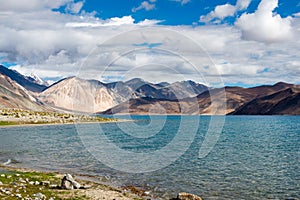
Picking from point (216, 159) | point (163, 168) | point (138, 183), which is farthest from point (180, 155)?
point (138, 183)

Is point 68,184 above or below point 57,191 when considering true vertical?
above

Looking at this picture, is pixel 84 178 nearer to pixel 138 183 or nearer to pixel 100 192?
pixel 138 183

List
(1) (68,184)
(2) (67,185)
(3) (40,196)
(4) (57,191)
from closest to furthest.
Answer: (3) (40,196) < (4) (57,191) < (2) (67,185) < (1) (68,184)

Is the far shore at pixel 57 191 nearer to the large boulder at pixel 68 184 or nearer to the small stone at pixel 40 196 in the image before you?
the small stone at pixel 40 196

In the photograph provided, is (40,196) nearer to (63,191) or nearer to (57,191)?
(57,191)

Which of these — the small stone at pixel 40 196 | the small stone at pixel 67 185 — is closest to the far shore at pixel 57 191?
the small stone at pixel 40 196

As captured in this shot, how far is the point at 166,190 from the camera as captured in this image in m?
41.9

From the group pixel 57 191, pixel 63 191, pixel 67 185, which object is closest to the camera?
pixel 57 191

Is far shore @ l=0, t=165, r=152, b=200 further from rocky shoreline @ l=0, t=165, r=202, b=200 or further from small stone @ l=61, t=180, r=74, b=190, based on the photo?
small stone @ l=61, t=180, r=74, b=190

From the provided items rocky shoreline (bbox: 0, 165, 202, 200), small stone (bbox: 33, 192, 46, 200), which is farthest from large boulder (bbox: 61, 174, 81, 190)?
small stone (bbox: 33, 192, 46, 200)

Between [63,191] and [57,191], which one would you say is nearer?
[57,191]

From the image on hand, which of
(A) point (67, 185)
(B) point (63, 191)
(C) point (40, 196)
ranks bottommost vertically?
(B) point (63, 191)

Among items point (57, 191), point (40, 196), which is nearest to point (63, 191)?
point (57, 191)

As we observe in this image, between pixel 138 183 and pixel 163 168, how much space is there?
11.5 metres
